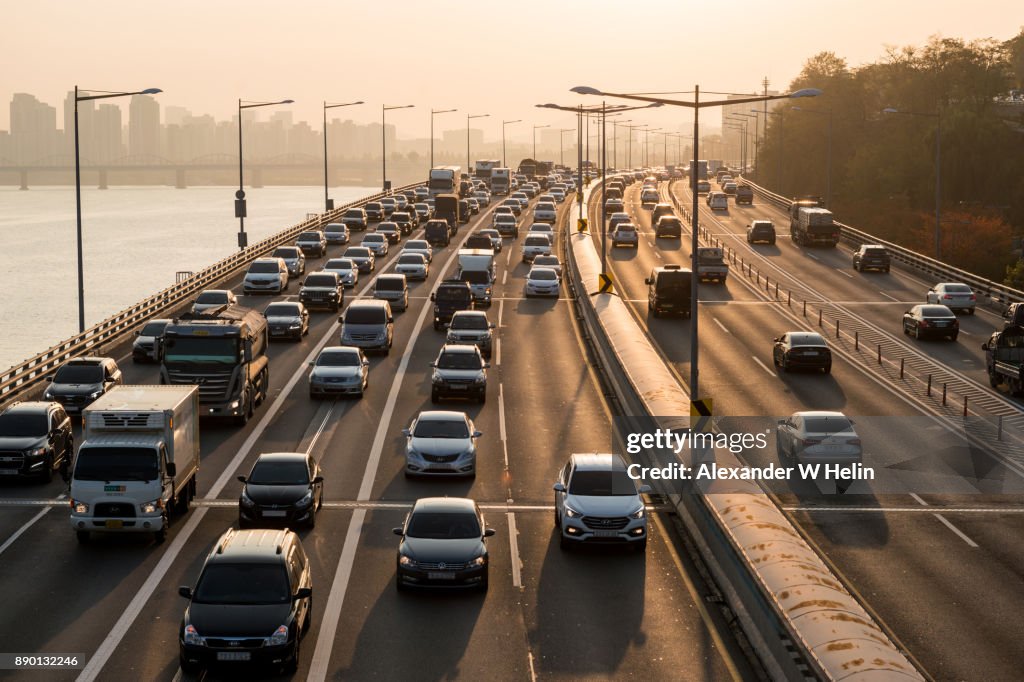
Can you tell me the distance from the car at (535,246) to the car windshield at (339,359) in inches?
1607

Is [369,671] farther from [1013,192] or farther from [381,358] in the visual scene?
[1013,192]

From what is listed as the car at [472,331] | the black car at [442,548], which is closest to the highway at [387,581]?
the black car at [442,548]

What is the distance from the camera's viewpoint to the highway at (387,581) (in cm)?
2148

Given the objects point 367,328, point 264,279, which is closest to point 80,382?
point 367,328

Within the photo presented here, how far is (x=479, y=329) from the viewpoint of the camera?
169 ft

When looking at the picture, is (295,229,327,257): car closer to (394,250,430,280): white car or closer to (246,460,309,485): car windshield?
(394,250,430,280): white car

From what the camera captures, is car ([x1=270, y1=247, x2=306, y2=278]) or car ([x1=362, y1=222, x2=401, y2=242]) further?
car ([x1=362, y1=222, x2=401, y2=242])

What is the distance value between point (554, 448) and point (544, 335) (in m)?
20.5

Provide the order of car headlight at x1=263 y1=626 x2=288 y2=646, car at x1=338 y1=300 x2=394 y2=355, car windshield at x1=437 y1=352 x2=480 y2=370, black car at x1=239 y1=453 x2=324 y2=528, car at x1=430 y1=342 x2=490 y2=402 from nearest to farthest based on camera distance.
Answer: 1. car headlight at x1=263 y1=626 x2=288 y2=646
2. black car at x1=239 y1=453 x2=324 y2=528
3. car at x1=430 y1=342 x2=490 y2=402
4. car windshield at x1=437 y1=352 x2=480 y2=370
5. car at x1=338 y1=300 x2=394 y2=355

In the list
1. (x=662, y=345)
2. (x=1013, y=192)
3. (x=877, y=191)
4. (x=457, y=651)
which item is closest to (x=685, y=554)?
(x=457, y=651)

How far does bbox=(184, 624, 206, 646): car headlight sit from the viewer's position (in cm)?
1988

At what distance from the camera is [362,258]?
77.9 metres

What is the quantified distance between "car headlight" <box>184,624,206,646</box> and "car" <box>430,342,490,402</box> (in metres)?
23.4

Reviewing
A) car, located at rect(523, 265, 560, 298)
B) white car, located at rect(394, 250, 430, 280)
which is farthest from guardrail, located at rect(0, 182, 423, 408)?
car, located at rect(523, 265, 560, 298)
